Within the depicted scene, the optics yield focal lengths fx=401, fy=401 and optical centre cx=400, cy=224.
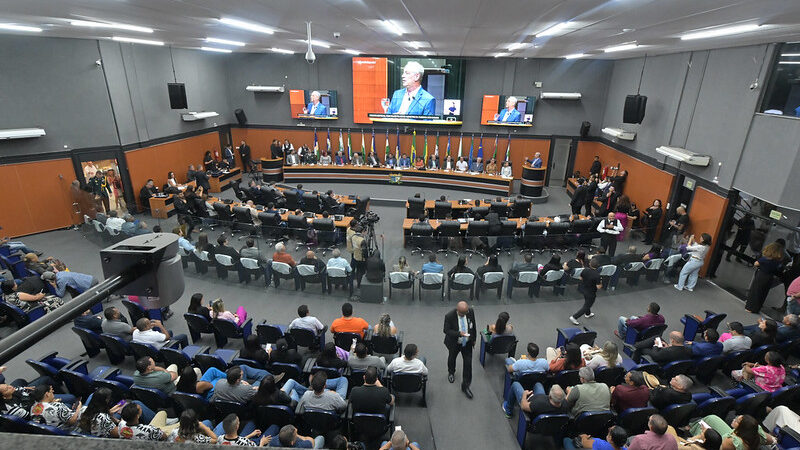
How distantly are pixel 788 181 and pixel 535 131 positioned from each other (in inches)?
437

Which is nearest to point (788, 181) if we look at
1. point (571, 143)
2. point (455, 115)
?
point (571, 143)

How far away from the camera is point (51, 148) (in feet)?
39.5

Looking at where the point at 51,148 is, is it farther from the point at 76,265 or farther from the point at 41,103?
the point at 76,265

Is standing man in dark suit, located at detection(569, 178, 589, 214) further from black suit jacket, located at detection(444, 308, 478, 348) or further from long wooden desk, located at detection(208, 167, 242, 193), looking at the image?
long wooden desk, located at detection(208, 167, 242, 193)

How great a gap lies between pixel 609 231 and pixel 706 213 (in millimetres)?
2444

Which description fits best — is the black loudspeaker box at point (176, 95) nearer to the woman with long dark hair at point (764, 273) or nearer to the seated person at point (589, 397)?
the seated person at point (589, 397)

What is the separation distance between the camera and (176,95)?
13930 mm

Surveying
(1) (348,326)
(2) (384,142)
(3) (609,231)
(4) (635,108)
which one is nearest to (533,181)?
(4) (635,108)

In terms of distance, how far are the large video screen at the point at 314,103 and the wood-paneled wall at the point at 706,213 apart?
1478cm

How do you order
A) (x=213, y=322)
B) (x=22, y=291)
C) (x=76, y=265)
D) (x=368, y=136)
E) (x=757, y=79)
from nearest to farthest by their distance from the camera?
(x=213, y=322)
(x=22, y=291)
(x=757, y=79)
(x=76, y=265)
(x=368, y=136)

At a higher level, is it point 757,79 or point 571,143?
point 757,79

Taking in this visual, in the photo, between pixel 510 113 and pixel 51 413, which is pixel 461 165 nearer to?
pixel 510 113

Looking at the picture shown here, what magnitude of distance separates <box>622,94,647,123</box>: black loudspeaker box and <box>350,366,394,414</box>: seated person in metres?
12.1

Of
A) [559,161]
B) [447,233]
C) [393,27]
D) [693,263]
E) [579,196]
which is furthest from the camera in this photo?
[559,161]
